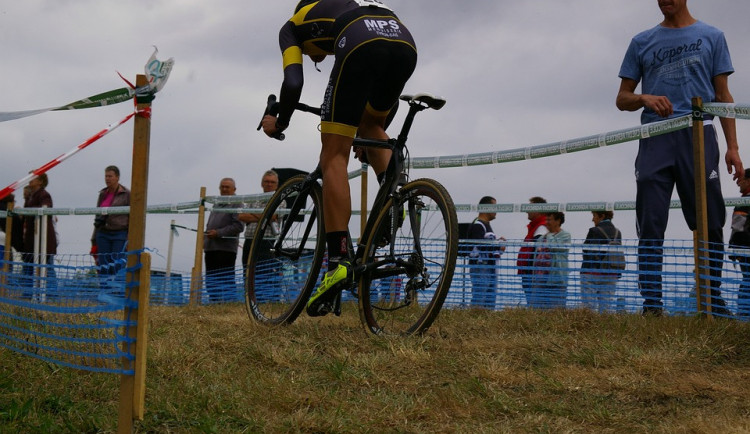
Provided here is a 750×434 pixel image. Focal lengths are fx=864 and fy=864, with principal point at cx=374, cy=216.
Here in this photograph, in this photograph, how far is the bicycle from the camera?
4.73 m

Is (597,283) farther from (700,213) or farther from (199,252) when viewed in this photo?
(199,252)

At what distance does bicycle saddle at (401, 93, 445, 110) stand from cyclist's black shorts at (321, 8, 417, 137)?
0.20 metres

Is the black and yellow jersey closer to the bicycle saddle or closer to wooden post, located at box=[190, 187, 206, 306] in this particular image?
the bicycle saddle

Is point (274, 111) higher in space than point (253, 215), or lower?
higher

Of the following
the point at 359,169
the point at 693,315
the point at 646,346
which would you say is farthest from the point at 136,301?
the point at 359,169

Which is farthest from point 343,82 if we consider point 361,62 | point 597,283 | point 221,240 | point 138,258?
point 221,240

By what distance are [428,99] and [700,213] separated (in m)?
2.38

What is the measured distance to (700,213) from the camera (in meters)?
6.00

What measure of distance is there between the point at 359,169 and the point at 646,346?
13.7 ft

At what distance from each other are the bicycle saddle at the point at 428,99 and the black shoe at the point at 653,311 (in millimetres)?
2166

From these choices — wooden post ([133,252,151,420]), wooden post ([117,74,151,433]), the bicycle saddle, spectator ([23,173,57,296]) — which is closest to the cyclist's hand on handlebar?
the bicycle saddle

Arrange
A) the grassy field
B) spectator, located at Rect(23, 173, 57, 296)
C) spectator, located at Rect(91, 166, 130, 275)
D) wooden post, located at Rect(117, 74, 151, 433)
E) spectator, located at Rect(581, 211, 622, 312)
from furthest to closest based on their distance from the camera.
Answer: spectator, located at Rect(23, 173, 57, 296) < spectator, located at Rect(91, 166, 130, 275) < spectator, located at Rect(581, 211, 622, 312) < the grassy field < wooden post, located at Rect(117, 74, 151, 433)

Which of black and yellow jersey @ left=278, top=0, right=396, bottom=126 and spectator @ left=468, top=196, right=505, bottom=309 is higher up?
black and yellow jersey @ left=278, top=0, right=396, bottom=126

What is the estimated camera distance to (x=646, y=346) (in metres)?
4.73
